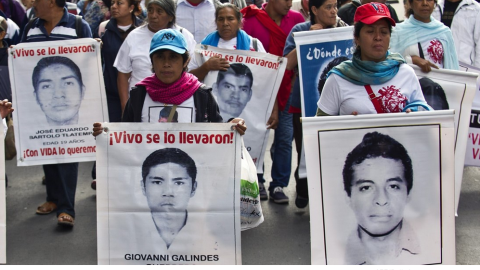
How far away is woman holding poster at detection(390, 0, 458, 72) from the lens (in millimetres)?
5926

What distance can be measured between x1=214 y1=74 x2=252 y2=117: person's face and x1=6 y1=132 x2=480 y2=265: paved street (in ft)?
3.14

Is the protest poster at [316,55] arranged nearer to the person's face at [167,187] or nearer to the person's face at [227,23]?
the person's face at [227,23]

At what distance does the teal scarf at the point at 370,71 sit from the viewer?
159 inches

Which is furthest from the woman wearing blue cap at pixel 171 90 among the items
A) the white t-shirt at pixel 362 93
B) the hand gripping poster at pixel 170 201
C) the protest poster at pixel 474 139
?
the protest poster at pixel 474 139

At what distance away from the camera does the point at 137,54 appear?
605cm

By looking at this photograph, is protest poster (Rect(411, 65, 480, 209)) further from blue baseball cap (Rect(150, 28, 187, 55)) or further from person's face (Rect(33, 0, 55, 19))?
person's face (Rect(33, 0, 55, 19))

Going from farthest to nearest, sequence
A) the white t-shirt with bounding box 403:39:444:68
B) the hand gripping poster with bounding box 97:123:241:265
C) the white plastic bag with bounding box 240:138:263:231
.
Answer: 1. the white t-shirt with bounding box 403:39:444:68
2. the white plastic bag with bounding box 240:138:263:231
3. the hand gripping poster with bounding box 97:123:241:265

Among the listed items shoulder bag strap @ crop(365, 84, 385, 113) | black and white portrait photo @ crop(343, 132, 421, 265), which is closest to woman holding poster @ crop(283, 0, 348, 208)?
shoulder bag strap @ crop(365, 84, 385, 113)

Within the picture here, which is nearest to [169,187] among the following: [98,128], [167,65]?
[98,128]

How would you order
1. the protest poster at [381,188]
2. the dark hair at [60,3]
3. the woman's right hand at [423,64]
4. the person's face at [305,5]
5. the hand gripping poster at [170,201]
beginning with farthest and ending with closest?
the person's face at [305,5]
the dark hair at [60,3]
the woman's right hand at [423,64]
the hand gripping poster at [170,201]
the protest poster at [381,188]

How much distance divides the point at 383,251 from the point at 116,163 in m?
1.44

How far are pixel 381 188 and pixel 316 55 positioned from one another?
2207 millimetres

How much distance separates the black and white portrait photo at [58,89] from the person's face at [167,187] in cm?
211

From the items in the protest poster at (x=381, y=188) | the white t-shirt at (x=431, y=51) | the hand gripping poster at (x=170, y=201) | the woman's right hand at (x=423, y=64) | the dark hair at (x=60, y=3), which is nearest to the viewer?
the protest poster at (x=381, y=188)
